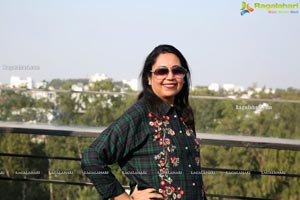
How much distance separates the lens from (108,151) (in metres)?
1.64

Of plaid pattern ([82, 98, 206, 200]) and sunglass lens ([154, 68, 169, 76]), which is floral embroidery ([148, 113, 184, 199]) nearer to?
plaid pattern ([82, 98, 206, 200])

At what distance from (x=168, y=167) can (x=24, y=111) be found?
15.3 ft

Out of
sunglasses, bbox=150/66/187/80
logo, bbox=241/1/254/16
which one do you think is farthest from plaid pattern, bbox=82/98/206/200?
logo, bbox=241/1/254/16

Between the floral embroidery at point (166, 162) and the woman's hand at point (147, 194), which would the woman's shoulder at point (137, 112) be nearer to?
the floral embroidery at point (166, 162)

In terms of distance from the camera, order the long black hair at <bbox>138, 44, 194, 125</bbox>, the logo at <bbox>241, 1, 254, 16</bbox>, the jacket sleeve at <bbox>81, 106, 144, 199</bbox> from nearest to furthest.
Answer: the jacket sleeve at <bbox>81, 106, 144, 199</bbox> < the long black hair at <bbox>138, 44, 194, 125</bbox> < the logo at <bbox>241, 1, 254, 16</bbox>

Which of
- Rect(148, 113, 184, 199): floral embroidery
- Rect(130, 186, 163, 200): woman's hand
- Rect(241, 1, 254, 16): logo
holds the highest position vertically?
Rect(241, 1, 254, 16): logo

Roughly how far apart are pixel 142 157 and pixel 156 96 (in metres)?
0.24

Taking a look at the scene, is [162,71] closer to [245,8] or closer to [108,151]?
[108,151]

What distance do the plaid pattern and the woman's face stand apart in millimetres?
96

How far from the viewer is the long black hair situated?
1.75 metres

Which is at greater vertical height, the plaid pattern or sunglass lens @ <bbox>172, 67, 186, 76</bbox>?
sunglass lens @ <bbox>172, 67, 186, 76</bbox>

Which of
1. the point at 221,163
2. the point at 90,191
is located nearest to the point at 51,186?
the point at 90,191

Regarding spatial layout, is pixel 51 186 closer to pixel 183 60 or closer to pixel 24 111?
pixel 24 111

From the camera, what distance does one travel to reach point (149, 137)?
1681 millimetres
